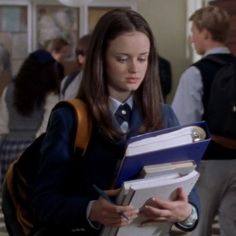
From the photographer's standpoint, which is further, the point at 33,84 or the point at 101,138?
the point at 33,84

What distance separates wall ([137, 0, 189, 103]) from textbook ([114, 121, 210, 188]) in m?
7.15

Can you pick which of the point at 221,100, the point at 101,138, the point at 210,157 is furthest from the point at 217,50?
the point at 101,138

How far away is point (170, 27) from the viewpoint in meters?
9.22

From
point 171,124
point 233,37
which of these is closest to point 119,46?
point 171,124

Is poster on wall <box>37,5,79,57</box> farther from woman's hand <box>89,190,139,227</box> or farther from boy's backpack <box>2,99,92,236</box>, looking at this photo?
woman's hand <box>89,190,139,227</box>

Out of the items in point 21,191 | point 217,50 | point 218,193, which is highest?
point 217,50

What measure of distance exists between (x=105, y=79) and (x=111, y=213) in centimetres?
41

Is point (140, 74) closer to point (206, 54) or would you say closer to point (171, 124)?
point (171, 124)

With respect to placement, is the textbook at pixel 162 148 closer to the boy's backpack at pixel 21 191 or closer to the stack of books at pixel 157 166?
the stack of books at pixel 157 166

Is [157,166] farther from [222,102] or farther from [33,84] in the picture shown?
[33,84]

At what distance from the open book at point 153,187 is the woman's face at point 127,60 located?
0.90ft

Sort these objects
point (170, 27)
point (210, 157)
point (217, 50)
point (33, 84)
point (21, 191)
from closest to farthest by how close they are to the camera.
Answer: point (21, 191) < point (210, 157) < point (217, 50) < point (33, 84) < point (170, 27)

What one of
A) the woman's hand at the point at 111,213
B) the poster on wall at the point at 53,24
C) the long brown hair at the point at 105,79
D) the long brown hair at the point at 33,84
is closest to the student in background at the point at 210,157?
the long brown hair at the point at 105,79

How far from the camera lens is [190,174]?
206 centimetres
